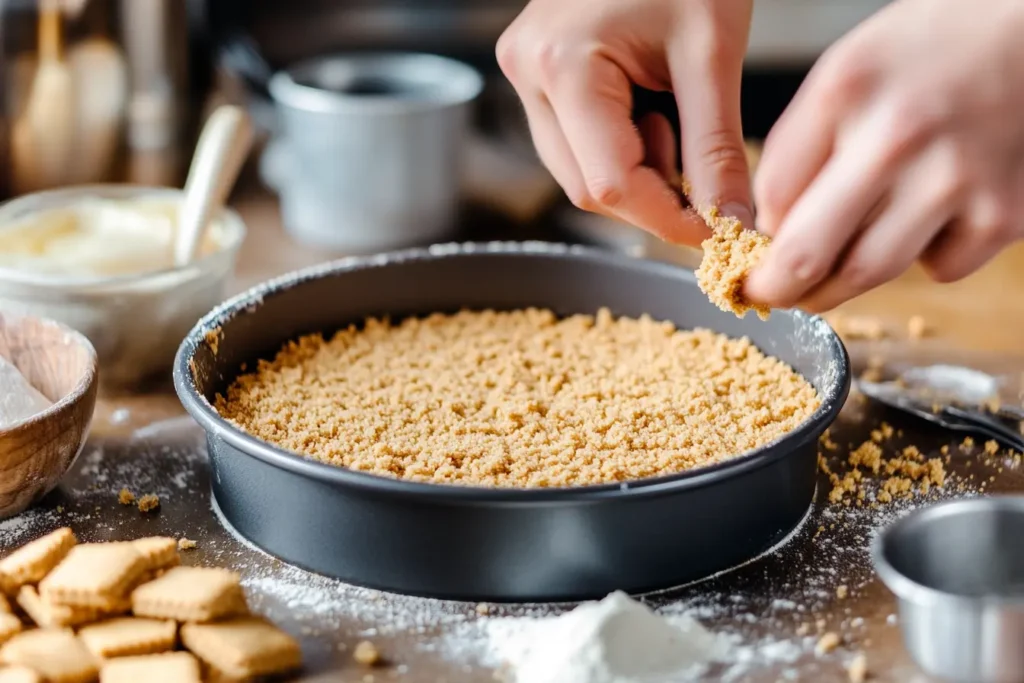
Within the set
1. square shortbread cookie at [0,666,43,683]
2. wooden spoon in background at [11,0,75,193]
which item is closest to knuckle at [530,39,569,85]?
square shortbread cookie at [0,666,43,683]

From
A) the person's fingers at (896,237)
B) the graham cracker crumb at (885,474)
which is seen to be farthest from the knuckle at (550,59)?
the graham cracker crumb at (885,474)

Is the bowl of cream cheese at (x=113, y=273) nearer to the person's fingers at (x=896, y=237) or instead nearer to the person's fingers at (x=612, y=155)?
the person's fingers at (x=612, y=155)

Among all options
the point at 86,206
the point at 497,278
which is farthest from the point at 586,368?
the point at 86,206

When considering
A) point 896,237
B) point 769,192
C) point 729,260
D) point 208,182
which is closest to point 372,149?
point 208,182

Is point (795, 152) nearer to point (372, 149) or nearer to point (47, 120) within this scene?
point (372, 149)

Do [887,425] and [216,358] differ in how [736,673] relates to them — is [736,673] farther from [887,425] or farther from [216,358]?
[216,358]

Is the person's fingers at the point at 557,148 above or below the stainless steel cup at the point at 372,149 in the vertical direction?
above
